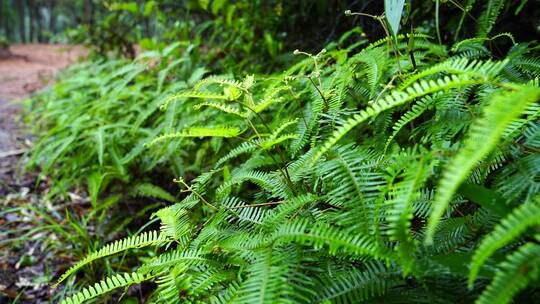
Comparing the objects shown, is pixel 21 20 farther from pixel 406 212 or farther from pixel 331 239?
pixel 406 212

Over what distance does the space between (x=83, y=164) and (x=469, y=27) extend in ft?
8.34

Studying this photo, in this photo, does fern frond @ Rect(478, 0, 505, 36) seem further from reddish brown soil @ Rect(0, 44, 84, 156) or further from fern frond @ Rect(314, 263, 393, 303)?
reddish brown soil @ Rect(0, 44, 84, 156)

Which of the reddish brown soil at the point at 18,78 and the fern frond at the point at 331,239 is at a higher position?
the fern frond at the point at 331,239

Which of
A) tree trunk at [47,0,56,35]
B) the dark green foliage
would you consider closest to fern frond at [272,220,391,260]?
the dark green foliage

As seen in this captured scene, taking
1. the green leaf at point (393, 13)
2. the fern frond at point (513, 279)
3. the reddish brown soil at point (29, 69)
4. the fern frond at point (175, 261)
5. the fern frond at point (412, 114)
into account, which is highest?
the green leaf at point (393, 13)

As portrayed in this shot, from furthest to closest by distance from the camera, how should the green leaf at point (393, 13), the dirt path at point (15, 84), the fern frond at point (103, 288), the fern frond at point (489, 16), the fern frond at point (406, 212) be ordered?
the dirt path at point (15, 84)
the fern frond at point (489, 16)
the green leaf at point (393, 13)
the fern frond at point (103, 288)
the fern frond at point (406, 212)

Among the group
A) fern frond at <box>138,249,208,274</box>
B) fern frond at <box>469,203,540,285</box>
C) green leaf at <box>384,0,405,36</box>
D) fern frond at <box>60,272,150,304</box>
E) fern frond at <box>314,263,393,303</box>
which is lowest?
fern frond at <box>60,272,150,304</box>

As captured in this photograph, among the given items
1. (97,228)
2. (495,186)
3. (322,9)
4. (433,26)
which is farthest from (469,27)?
(97,228)

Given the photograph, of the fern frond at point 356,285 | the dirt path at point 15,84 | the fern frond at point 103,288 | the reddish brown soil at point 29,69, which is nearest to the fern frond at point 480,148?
the fern frond at point 356,285

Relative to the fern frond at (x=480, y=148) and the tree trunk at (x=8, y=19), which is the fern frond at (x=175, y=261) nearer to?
the fern frond at (x=480, y=148)

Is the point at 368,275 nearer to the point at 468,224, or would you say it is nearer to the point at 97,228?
the point at 468,224

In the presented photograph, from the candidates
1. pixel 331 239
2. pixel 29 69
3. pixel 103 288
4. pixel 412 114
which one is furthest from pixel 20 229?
pixel 29 69

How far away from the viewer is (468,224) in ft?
3.47

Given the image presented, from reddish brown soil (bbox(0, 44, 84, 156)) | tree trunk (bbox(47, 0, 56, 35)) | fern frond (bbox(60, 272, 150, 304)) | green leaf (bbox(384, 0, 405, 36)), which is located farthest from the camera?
tree trunk (bbox(47, 0, 56, 35))
